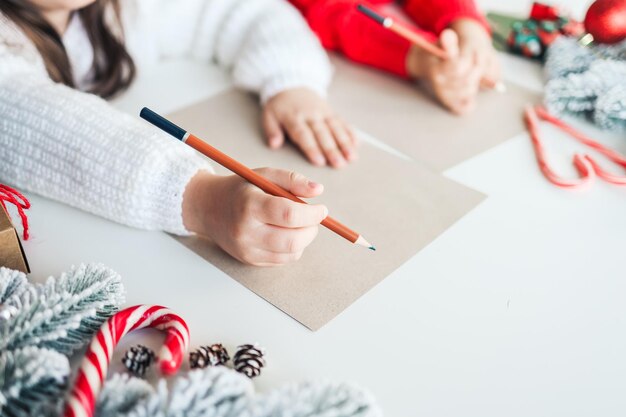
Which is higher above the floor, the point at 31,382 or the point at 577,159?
the point at 577,159

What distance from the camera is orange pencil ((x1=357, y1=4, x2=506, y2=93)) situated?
0.70 metres

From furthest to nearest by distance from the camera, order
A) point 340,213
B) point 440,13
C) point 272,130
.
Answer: point 440,13 → point 272,130 → point 340,213

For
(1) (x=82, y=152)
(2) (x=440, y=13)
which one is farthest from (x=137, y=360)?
(2) (x=440, y=13)

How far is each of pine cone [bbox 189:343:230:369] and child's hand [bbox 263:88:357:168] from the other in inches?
11.0

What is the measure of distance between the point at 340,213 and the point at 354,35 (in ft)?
1.29

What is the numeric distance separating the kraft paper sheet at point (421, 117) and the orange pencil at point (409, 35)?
1 cm

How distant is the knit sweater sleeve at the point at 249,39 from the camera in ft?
2.44

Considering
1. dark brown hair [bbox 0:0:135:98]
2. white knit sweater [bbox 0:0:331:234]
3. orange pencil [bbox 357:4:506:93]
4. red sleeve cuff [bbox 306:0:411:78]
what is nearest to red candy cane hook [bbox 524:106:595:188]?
orange pencil [bbox 357:4:506:93]

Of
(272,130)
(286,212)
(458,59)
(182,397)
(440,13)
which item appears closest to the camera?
(182,397)

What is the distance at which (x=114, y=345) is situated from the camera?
0.39 meters

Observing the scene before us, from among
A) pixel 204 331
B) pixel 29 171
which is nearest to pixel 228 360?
pixel 204 331

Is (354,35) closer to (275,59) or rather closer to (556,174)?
(275,59)

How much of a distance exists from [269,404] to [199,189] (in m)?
0.22

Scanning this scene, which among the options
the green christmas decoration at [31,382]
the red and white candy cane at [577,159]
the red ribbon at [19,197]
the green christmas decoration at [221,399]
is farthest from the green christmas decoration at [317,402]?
the red and white candy cane at [577,159]
